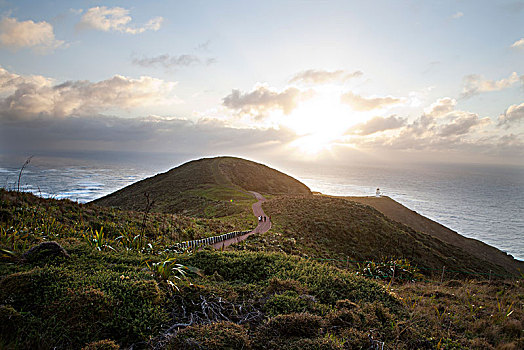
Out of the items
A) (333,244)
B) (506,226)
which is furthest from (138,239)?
(506,226)

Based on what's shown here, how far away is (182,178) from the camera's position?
60.0 m

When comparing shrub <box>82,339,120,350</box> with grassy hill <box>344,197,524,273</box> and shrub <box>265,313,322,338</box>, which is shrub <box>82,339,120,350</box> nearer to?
shrub <box>265,313,322,338</box>

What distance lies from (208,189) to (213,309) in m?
43.8

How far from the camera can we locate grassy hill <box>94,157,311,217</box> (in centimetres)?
3656

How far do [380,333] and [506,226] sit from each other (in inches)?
2753

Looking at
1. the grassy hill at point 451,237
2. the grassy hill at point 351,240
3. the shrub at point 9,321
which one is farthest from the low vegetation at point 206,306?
the grassy hill at point 451,237

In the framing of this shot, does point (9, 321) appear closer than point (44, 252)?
Yes

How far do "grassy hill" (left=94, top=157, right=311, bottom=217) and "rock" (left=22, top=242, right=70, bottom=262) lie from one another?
23.8 m

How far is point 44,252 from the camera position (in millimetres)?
5766

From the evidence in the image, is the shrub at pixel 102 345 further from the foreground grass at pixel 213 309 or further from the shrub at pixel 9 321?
the shrub at pixel 9 321

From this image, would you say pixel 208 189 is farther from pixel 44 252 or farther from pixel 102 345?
pixel 102 345

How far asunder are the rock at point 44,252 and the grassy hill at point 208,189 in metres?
23.8

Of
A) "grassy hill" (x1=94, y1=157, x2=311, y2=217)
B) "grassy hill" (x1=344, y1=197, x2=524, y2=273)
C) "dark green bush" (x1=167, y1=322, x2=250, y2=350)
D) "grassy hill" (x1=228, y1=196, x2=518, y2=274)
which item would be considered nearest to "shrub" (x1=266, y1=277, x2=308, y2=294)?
"dark green bush" (x1=167, y1=322, x2=250, y2=350)

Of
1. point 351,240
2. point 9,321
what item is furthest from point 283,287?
point 351,240
